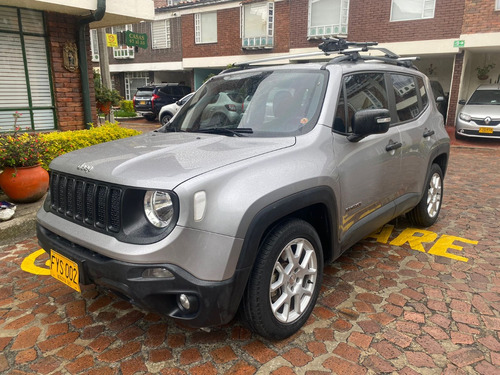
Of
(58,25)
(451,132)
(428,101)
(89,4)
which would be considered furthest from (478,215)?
(451,132)

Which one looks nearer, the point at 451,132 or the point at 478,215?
the point at 478,215

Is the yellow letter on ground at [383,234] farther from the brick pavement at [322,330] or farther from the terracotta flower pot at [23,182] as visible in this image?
the terracotta flower pot at [23,182]

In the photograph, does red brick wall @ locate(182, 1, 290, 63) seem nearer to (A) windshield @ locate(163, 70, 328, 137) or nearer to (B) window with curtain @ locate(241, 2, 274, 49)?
(B) window with curtain @ locate(241, 2, 274, 49)

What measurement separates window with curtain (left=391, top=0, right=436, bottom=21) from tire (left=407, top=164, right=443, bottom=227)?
12.2 m

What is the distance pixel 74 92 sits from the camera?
725 centimetres

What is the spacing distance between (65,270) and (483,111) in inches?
485

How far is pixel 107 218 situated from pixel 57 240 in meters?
0.55

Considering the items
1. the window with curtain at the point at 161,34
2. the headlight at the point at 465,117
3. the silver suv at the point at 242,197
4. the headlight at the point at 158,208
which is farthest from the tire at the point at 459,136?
the window with curtain at the point at 161,34

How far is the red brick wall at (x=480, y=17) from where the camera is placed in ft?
42.0

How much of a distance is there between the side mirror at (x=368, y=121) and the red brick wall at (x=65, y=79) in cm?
602

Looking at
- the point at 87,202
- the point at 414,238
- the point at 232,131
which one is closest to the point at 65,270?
the point at 87,202

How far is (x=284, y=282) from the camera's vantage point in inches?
97.7

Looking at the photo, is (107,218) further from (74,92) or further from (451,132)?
(451,132)

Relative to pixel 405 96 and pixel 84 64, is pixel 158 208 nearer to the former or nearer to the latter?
pixel 405 96
